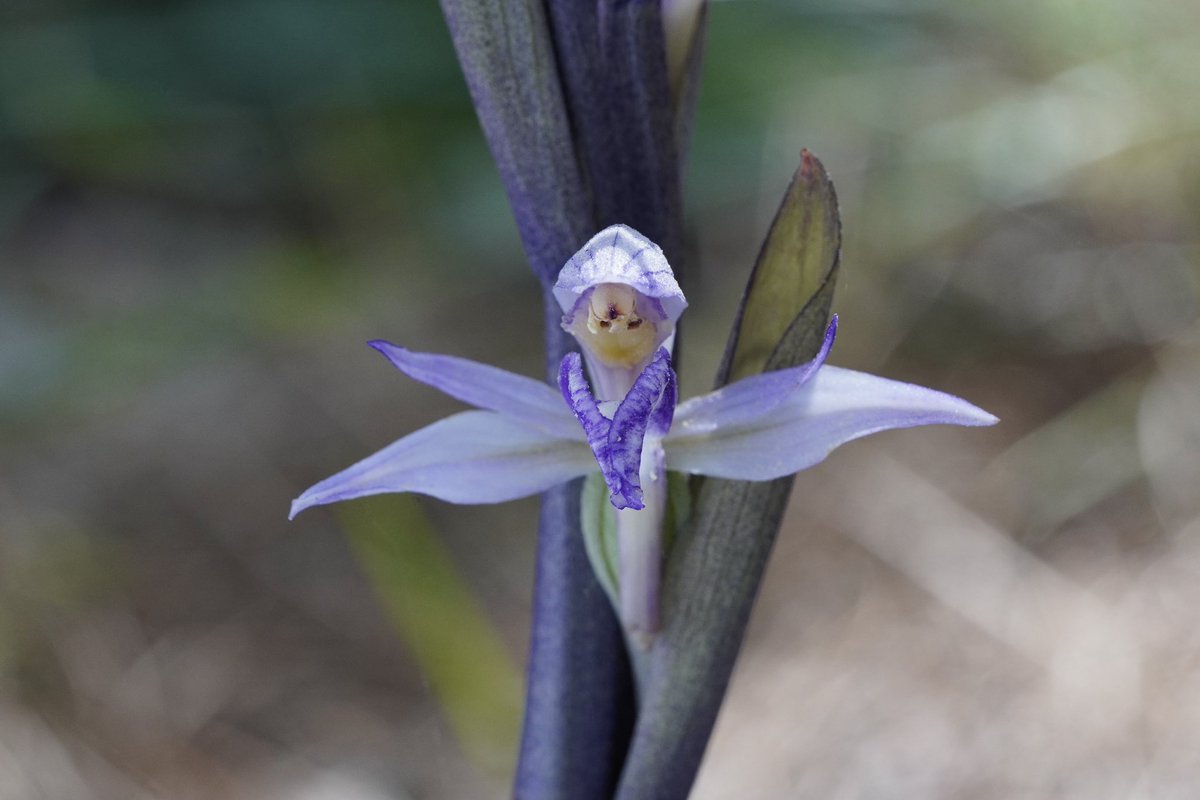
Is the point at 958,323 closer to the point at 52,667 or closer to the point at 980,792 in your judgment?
the point at 980,792

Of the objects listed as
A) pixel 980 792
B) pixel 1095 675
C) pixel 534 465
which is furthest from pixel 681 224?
pixel 1095 675

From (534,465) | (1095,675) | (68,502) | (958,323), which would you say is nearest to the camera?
(534,465)

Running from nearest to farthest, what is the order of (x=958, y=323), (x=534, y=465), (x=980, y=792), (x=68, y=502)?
(x=534, y=465) < (x=980, y=792) < (x=68, y=502) < (x=958, y=323)

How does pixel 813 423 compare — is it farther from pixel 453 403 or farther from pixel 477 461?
pixel 453 403

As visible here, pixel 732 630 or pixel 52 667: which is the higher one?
pixel 732 630

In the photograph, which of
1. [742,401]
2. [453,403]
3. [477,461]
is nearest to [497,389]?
[477,461]
